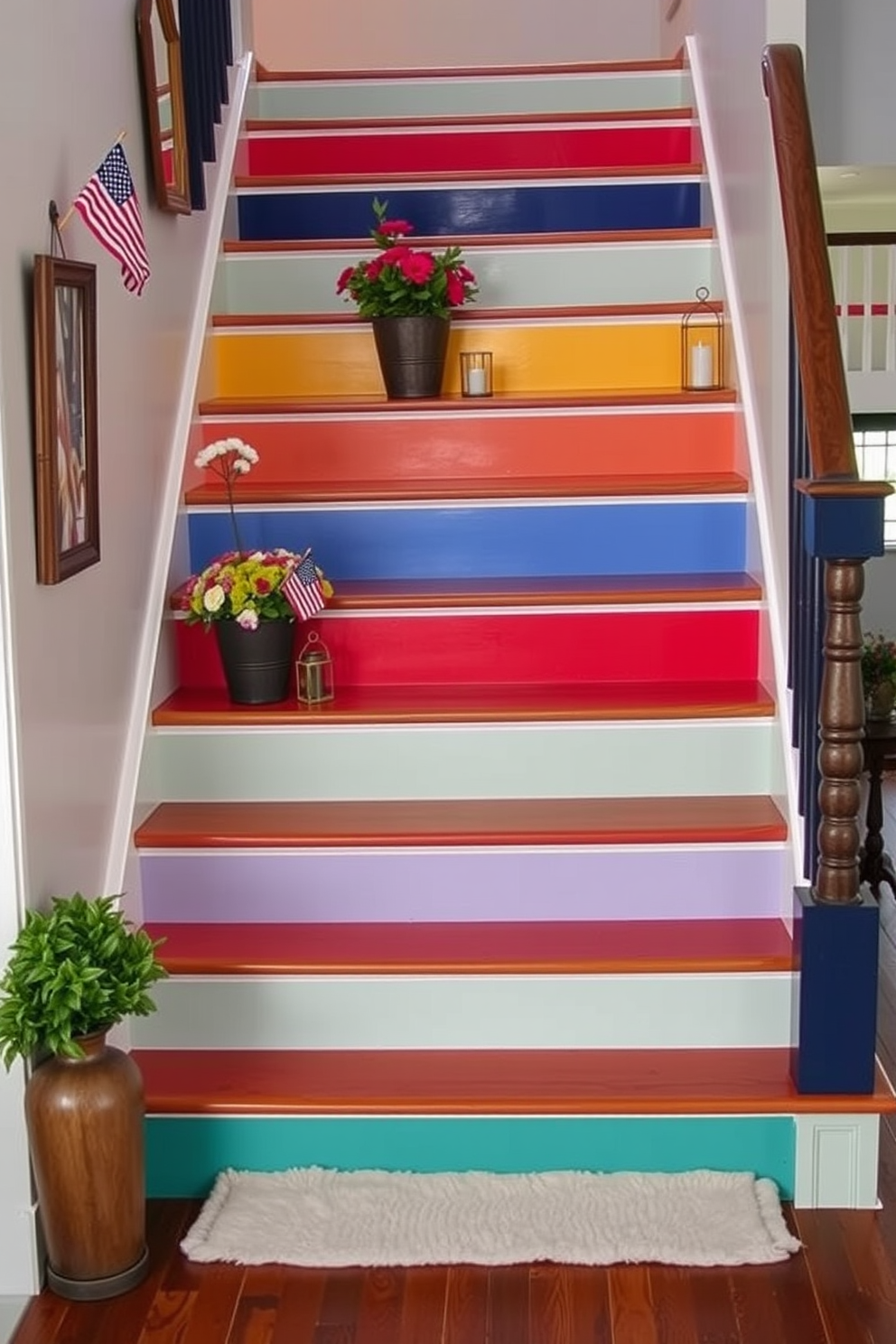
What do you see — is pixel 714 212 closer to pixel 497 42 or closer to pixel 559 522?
pixel 559 522

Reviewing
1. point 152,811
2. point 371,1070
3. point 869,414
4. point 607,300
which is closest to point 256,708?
point 152,811

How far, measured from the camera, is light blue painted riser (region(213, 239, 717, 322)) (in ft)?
13.9

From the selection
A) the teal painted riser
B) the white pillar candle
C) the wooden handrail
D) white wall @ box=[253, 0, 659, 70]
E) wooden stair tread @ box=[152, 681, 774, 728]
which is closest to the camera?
the wooden handrail

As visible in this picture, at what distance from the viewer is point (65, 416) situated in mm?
2664

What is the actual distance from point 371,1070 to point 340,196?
2.59 meters

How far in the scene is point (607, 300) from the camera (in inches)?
168

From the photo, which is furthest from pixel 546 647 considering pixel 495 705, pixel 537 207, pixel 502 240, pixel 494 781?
pixel 537 207

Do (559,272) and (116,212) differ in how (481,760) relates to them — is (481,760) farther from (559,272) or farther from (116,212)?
(559,272)

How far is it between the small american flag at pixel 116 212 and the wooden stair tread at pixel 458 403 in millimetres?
1044

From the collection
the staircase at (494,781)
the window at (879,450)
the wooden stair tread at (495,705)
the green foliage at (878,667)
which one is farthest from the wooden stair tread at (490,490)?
the window at (879,450)

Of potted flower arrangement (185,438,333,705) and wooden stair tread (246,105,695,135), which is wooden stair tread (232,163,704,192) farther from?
potted flower arrangement (185,438,333,705)

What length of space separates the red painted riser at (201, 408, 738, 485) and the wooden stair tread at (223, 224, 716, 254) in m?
0.65

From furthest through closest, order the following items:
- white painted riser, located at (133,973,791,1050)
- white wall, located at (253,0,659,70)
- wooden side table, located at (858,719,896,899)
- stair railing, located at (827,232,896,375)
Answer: stair railing, located at (827,232,896,375)
white wall, located at (253,0,659,70)
wooden side table, located at (858,719,896,899)
white painted riser, located at (133,973,791,1050)

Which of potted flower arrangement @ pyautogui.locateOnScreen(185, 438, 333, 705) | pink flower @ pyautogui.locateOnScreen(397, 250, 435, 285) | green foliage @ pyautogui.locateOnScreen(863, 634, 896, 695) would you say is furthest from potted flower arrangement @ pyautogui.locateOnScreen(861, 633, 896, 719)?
potted flower arrangement @ pyautogui.locateOnScreen(185, 438, 333, 705)
